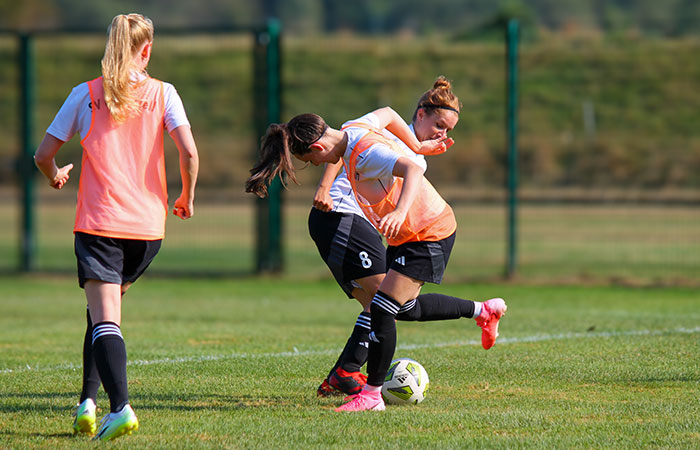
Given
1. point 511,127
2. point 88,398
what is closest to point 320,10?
point 511,127

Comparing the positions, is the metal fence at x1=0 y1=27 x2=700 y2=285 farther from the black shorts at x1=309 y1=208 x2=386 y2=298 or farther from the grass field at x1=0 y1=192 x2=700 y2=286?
the black shorts at x1=309 y1=208 x2=386 y2=298

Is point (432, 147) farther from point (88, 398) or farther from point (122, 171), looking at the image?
point (88, 398)

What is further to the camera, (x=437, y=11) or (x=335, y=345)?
(x=437, y=11)

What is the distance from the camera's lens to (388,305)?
5.14m

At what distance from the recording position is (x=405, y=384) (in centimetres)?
543

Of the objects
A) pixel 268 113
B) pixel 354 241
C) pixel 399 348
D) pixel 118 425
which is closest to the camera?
pixel 118 425

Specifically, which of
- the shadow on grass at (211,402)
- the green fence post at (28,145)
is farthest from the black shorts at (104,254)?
the green fence post at (28,145)

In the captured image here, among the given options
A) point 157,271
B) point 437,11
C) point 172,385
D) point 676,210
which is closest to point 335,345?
point 172,385

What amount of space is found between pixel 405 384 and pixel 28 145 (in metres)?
10.0

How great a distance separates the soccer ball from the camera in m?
5.41

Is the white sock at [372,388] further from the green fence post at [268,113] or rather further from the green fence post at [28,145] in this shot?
the green fence post at [28,145]

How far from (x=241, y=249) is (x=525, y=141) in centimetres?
571

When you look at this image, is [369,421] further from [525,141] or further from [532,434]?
[525,141]

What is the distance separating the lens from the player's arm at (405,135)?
5.57 m
